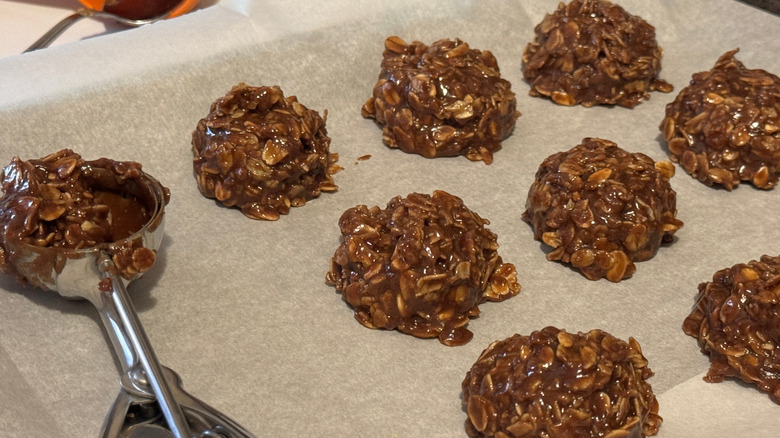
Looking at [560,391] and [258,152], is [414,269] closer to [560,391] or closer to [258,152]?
[560,391]

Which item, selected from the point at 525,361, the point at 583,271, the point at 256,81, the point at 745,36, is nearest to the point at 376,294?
the point at 525,361

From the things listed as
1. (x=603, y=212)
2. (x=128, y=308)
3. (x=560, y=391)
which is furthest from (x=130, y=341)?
(x=603, y=212)

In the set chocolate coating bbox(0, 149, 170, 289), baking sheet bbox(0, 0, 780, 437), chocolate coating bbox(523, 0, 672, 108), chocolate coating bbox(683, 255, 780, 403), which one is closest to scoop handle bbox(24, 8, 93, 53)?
baking sheet bbox(0, 0, 780, 437)

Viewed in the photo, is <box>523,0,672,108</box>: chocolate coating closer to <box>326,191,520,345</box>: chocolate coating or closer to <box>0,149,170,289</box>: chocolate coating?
<box>326,191,520,345</box>: chocolate coating

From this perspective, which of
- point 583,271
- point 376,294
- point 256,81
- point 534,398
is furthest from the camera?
point 256,81

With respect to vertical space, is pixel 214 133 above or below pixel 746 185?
above

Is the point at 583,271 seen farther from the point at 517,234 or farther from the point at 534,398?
the point at 534,398

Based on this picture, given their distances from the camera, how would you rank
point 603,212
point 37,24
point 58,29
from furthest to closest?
point 37,24
point 58,29
point 603,212
